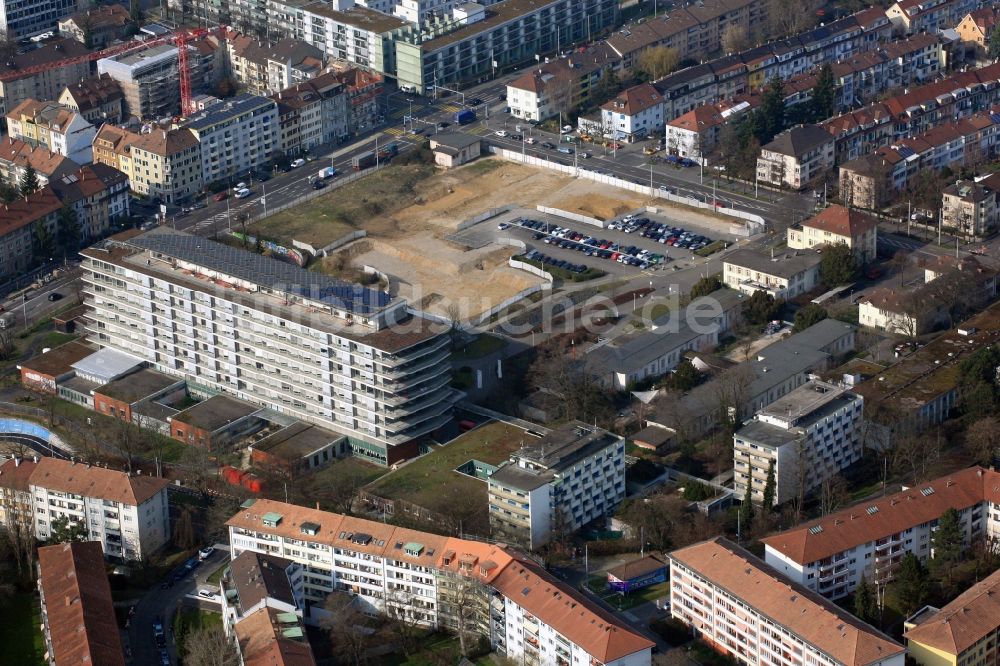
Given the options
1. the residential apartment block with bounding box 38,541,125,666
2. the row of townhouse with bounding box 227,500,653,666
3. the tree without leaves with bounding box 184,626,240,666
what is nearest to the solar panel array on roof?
the row of townhouse with bounding box 227,500,653,666

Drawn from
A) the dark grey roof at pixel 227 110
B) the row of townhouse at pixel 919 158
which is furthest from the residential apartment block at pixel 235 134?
the row of townhouse at pixel 919 158

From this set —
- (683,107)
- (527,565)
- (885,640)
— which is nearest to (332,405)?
(527,565)

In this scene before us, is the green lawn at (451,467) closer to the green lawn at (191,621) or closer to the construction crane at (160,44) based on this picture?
the green lawn at (191,621)

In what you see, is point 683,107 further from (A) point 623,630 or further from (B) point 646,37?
(A) point 623,630

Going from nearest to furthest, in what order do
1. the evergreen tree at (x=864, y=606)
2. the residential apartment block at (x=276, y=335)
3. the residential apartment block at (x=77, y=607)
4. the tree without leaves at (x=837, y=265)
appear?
the residential apartment block at (x=77, y=607) → the evergreen tree at (x=864, y=606) → the residential apartment block at (x=276, y=335) → the tree without leaves at (x=837, y=265)

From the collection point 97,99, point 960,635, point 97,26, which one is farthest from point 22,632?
point 97,26

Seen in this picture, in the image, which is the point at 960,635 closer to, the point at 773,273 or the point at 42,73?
the point at 773,273
